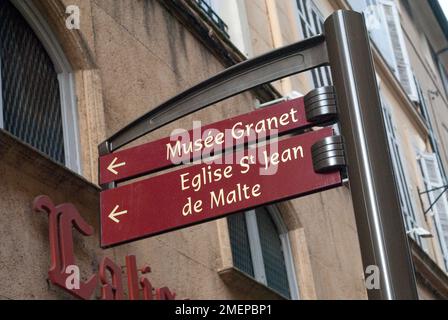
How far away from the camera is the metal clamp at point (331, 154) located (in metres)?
4.76

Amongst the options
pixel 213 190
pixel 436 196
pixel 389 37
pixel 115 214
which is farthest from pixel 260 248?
pixel 389 37

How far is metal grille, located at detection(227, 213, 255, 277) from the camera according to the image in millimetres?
9625

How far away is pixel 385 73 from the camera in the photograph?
19.1 m

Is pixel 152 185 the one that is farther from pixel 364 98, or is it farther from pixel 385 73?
pixel 385 73

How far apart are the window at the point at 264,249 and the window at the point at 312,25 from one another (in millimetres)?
3449

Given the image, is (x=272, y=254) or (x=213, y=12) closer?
(x=272, y=254)

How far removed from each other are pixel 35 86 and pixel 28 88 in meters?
0.12

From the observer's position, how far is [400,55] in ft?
67.1

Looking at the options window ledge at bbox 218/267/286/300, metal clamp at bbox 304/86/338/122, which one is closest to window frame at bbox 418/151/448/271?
window ledge at bbox 218/267/286/300

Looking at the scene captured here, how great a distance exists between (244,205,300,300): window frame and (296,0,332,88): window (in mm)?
3373

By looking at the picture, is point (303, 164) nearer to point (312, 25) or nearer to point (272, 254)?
point (272, 254)

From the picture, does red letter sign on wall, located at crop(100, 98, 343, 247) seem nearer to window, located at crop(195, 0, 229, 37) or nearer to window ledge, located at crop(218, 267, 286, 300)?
window ledge, located at crop(218, 267, 286, 300)

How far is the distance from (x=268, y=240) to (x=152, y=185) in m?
5.34
